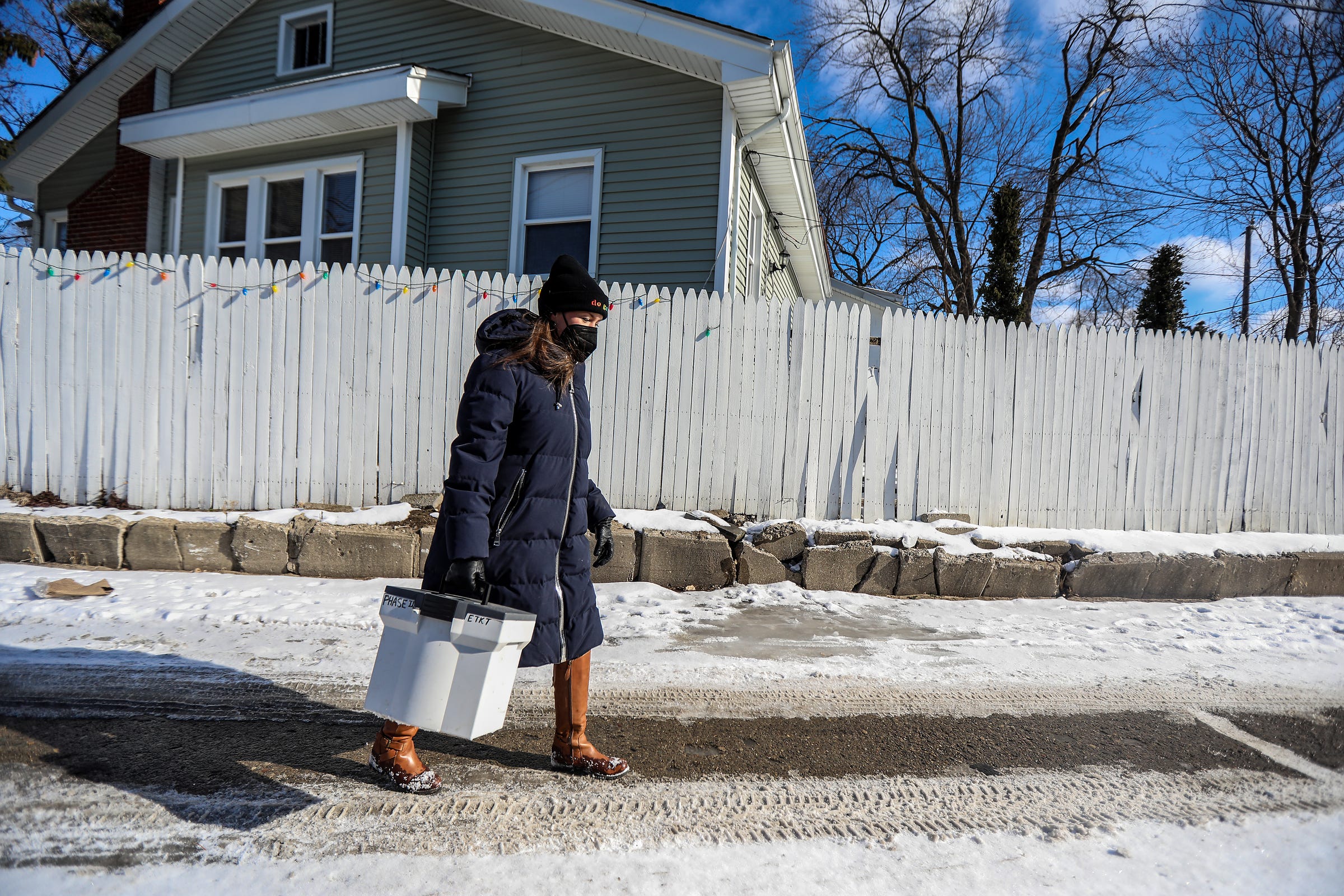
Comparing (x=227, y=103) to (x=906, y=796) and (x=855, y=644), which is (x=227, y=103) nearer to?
(x=855, y=644)

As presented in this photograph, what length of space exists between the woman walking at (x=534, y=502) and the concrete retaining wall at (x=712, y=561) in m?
2.91

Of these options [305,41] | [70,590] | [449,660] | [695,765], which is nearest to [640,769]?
[695,765]

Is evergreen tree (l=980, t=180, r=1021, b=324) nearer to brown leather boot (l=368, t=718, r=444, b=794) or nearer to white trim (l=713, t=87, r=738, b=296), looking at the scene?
white trim (l=713, t=87, r=738, b=296)

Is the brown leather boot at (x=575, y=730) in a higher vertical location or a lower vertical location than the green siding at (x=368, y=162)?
lower

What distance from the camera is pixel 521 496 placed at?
101 inches

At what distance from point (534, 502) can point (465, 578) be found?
369mm

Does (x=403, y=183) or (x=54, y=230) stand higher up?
(x=54, y=230)

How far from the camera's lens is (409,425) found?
6305 millimetres

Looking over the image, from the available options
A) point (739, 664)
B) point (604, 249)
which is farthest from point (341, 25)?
point (739, 664)

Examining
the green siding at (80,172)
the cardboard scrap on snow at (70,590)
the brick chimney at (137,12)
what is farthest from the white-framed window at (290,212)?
the cardboard scrap on snow at (70,590)

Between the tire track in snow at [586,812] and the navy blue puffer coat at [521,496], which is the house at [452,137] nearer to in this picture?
the navy blue puffer coat at [521,496]

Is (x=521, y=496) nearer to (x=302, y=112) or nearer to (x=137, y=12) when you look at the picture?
(x=302, y=112)

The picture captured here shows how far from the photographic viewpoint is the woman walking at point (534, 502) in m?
2.42

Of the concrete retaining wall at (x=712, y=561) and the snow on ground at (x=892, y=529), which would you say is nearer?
the concrete retaining wall at (x=712, y=561)
